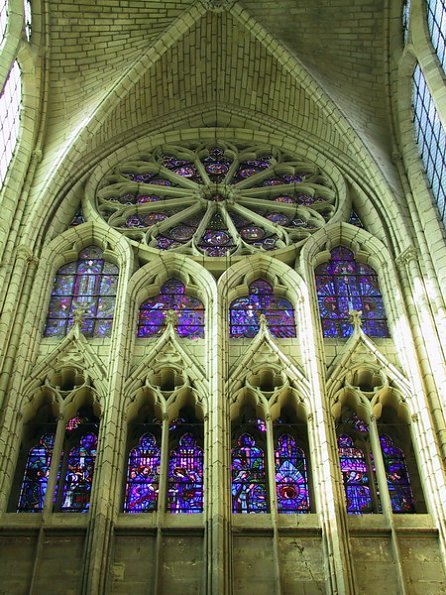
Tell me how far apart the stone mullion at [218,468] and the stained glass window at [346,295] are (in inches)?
78.4

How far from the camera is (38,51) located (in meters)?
18.8

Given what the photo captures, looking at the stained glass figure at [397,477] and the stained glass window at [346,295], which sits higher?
the stained glass window at [346,295]

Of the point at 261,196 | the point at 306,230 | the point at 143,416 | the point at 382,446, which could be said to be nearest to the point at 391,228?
the point at 306,230

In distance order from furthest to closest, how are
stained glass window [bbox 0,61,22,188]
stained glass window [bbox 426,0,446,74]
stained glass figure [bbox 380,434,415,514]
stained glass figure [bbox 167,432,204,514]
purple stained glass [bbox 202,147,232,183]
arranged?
purple stained glass [bbox 202,147,232,183] < stained glass window [bbox 0,61,22,188] < stained glass window [bbox 426,0,446,74] < stained glass figure [bbox 380,434,415,514] < stained glass figure [bbox 167,432,204,514]

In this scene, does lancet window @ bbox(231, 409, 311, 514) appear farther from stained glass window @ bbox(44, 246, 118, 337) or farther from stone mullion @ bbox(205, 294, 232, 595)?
stained glass window @ bbox(44, 246, 118, 337)

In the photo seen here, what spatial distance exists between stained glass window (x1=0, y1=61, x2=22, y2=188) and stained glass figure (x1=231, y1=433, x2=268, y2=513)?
22.4ft

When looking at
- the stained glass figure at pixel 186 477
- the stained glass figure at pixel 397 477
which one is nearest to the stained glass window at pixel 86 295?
the stained glass figure at pixel 186 477

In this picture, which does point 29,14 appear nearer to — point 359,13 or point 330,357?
point 359,13

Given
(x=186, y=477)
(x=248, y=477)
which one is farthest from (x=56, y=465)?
(x=248, y=477)

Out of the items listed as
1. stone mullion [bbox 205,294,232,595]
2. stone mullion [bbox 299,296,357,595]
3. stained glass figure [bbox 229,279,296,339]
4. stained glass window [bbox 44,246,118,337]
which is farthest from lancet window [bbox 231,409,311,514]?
stained glass window [bbox 44,246,118,337]

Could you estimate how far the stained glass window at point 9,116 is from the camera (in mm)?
16859

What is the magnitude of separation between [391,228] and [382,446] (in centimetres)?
481

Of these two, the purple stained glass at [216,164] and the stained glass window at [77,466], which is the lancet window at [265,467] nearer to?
the stained glass window at [77,466]

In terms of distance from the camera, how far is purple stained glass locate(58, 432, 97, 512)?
13.0 m
